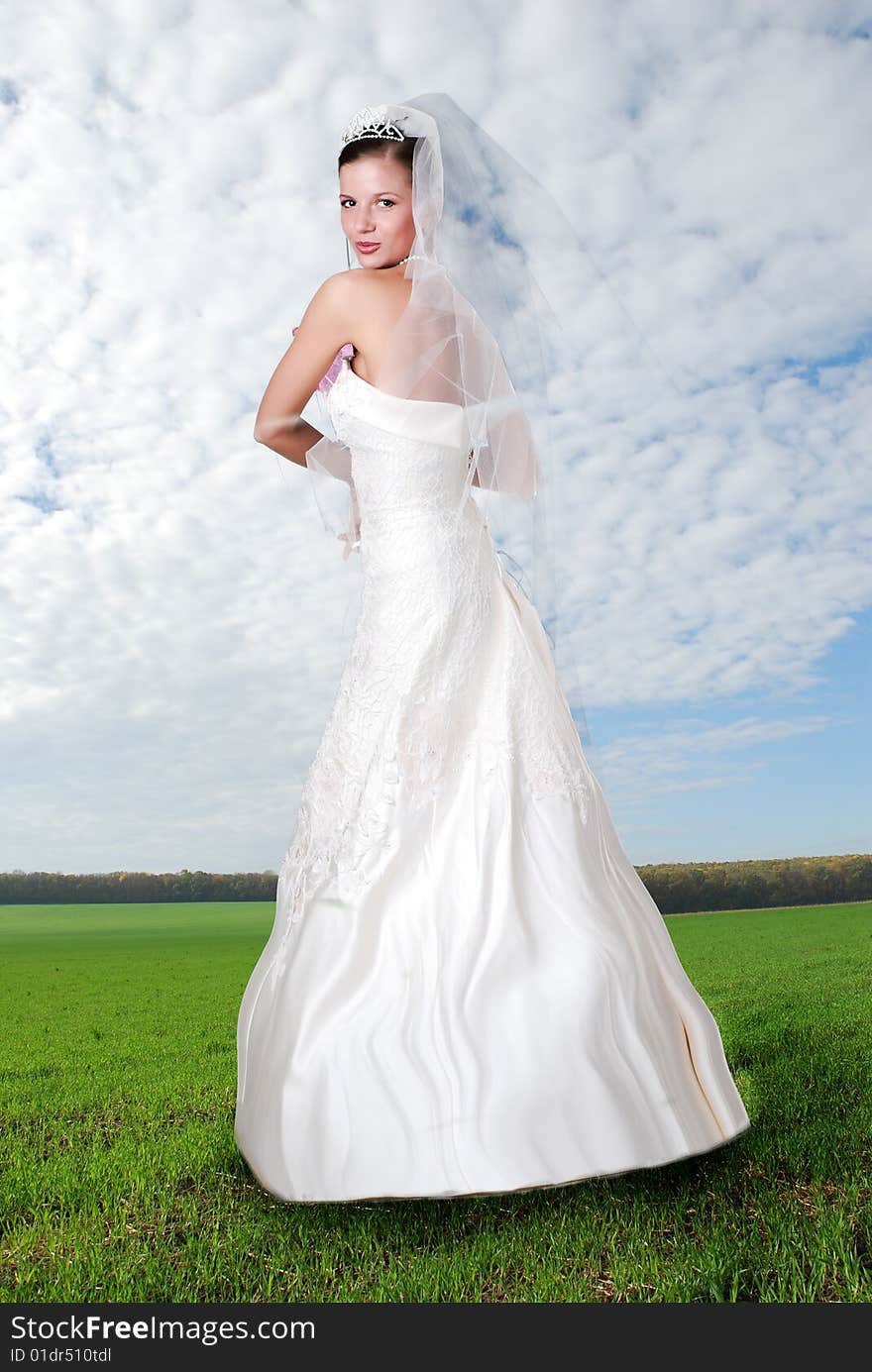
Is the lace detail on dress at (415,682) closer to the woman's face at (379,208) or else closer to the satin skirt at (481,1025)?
the satin skirt at (481,1025)

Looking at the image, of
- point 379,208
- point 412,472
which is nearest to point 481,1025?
point 412,472

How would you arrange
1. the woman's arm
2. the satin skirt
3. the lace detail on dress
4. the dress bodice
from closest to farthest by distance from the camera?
1. the satin skirt
2. the lace detail on dress
3. the dress bodice
4. the woman's arm

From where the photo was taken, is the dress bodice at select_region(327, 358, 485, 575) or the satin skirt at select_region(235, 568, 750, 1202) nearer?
the satin skirt at select_region(235, 568, 750, 1202)

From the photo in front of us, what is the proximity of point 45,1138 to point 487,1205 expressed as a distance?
2.54 meters

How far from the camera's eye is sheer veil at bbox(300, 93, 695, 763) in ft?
10.7

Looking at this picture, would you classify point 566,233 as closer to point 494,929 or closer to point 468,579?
point 468,579

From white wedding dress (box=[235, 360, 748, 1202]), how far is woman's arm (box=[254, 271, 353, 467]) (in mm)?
132

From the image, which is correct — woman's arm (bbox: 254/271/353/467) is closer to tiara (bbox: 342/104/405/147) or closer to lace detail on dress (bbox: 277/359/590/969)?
lace detail on dress (bbox: 277/359/590/969)

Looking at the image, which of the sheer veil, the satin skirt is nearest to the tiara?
the sheer veil

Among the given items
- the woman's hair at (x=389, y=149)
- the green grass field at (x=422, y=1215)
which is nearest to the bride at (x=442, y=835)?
the woman's hair at (x=389, y=149)

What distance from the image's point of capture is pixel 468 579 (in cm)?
330

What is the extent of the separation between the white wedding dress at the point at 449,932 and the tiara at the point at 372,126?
0.91 metres

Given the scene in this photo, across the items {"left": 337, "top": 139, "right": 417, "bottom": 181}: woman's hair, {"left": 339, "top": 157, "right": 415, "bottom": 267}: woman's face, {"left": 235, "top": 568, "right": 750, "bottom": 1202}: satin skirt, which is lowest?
{"left": 235, "top": 568, "right": 750, "bottom": 1202}: satin skirt

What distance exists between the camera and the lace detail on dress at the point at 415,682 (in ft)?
10.2
